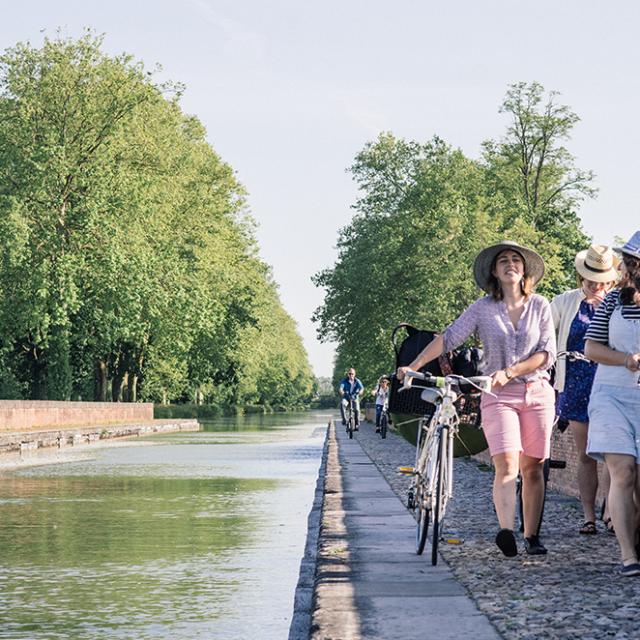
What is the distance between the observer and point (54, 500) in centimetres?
1603

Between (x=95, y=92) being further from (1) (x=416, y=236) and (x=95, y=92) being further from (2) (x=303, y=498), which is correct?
(2) (x=303, y=498)

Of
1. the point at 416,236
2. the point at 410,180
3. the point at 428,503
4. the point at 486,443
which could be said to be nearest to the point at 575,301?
the point at 486,443

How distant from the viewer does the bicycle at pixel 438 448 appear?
8.31 meters

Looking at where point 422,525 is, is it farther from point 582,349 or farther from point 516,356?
point 582,349

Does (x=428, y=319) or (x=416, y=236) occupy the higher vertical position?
(x=416, y=236)

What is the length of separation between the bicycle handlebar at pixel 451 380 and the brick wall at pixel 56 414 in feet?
91.9

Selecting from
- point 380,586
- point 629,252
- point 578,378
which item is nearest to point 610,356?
point 629,252

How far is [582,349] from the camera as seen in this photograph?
33.5 feet

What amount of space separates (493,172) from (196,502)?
43.8 m

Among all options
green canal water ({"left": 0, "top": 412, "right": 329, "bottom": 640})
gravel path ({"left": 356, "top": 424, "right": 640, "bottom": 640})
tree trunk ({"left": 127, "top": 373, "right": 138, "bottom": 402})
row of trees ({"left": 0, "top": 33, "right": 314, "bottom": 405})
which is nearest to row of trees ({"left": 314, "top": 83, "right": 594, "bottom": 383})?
row of trees ({"left": 0, "top": 33, "right": 314, "bottom": 405})

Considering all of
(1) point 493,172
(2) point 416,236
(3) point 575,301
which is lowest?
(3) point 575,301

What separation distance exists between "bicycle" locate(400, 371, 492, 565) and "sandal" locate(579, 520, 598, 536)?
159 centimetres

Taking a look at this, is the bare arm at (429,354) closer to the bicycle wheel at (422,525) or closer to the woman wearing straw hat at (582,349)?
the bicycle wheel at (422,525)

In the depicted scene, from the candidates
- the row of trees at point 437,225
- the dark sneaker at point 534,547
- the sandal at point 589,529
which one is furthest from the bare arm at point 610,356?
the row of trees at point 437,225
